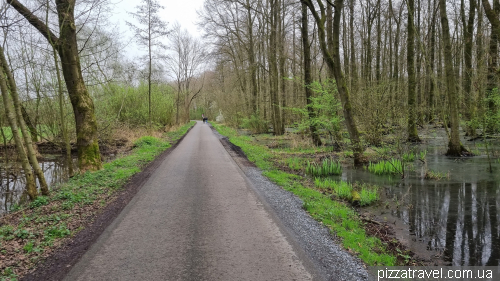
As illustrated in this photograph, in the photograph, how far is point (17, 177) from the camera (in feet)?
36.6

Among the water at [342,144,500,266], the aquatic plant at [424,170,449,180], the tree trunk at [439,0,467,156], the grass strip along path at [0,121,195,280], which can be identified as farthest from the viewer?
the tree trunk at [439,0,467,156]

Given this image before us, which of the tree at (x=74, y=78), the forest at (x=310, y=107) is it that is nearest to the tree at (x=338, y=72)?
the forest at (x=310, y=107)

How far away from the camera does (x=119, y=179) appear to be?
8.49 metres

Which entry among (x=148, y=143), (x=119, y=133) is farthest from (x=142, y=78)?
(x=148, y=143)

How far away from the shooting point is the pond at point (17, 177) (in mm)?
8712

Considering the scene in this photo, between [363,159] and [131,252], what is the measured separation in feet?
32.6

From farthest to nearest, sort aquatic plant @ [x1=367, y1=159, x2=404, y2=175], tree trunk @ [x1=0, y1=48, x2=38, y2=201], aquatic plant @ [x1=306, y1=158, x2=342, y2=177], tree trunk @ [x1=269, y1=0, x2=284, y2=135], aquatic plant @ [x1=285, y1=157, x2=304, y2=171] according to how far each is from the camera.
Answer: tree trunk @ [x1=269, y1=0, x2=284, y2=135], aquatic plant @ [x1=285, y1=157, x2=304, y2=171], aquatic plant @ [x1=306, y1=158, x2=342, y2=177], aquatic plant @ [x1=367, y1=159, x2=404, y2=175], tree trunk @ [x1=0, y1=48, x2=38, y2=201]

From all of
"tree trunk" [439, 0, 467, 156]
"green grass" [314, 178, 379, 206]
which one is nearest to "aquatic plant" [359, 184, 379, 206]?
"green grass" [314, 178, 379, 206]

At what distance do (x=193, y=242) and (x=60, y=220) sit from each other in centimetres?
286

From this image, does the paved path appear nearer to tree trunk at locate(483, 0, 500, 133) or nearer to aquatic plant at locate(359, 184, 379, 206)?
aquatic plant at locate(359, 184, 379, 206)

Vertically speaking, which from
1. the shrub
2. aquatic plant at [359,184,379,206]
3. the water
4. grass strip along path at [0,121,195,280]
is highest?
the shrub

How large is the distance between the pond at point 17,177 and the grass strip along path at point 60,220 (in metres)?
2.09

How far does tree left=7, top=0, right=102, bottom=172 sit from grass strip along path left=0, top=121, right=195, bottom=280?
1.08 m

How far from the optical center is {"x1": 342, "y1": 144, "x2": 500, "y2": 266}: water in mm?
4531
